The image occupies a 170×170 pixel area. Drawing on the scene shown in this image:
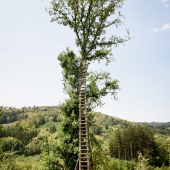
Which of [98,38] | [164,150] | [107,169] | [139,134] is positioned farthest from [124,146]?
[98,38]

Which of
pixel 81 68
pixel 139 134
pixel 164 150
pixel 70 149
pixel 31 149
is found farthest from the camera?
pixel 31 149

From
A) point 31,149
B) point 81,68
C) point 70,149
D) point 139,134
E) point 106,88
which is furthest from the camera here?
point 31,149

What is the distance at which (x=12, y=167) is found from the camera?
57.5ft

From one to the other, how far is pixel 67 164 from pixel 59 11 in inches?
443

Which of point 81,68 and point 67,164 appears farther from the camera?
point 81,68

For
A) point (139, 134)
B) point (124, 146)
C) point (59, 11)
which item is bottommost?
point (124, 146)

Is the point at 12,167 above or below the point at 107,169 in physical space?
below

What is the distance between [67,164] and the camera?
7988 mm

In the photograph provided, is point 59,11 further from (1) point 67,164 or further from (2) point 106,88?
(1) point 67,164

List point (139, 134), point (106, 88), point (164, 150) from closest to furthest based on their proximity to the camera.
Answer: point (106, 88) → point (164, 150) → point (139, 134)

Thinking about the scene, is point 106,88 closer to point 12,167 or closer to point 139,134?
point 12,167

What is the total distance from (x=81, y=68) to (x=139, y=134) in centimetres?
4921

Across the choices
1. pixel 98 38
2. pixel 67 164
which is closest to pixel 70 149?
pixel 67 164

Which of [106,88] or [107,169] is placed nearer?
[107,169]
